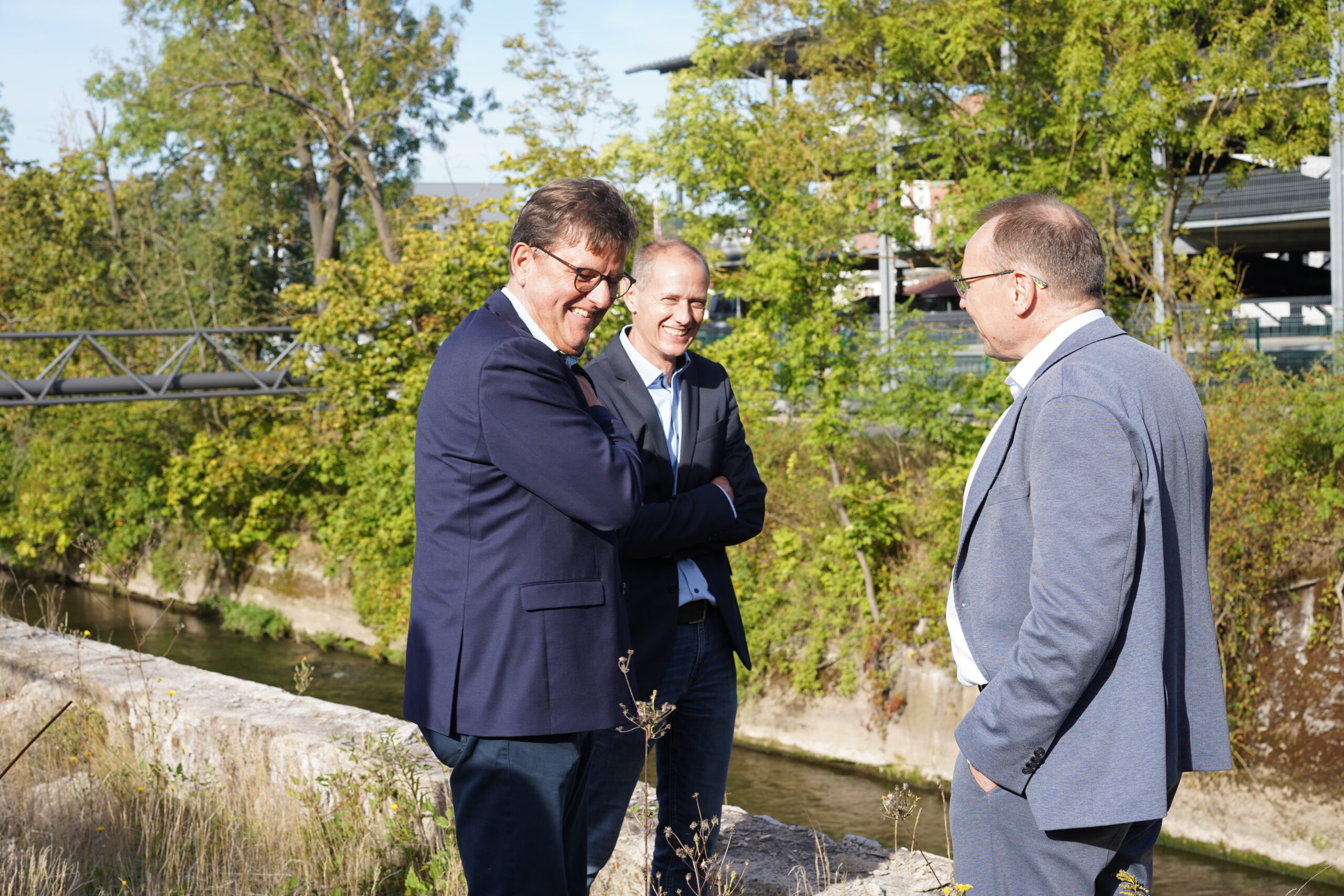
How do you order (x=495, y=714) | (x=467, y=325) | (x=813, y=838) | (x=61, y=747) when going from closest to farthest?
(x=495, y=714) < (x=467, y=325) < (x=813, y=838) < (x=61, y=747)

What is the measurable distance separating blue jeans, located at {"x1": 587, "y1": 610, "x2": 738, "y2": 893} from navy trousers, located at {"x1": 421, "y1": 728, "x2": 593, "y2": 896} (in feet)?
1.91

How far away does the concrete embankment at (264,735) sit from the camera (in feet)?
10.1

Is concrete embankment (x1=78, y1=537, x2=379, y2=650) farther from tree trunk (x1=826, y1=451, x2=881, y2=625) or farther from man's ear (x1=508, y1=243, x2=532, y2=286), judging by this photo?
man's ear (x1=508, y1=243, x2=532, y2=286)

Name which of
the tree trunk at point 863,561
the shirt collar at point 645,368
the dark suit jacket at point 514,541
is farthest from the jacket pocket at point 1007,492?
the tree trunk at point 863,561

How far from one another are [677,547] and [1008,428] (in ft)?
3.13

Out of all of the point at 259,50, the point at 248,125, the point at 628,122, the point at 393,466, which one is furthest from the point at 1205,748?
the point at 248,125

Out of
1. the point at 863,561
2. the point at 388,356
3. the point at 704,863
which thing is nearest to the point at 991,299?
the point at 704,863

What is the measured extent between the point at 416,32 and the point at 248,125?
424 centimetres

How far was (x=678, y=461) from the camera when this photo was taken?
115 inches

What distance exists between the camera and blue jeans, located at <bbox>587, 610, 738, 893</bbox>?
272cm

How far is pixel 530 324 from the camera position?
7.26 ft

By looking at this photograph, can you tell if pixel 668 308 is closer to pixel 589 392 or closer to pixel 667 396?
pixel 667 396

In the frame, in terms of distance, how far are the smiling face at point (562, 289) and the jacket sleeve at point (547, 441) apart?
131 millimetres

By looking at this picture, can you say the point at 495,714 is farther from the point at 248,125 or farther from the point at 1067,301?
the point at 248,125
